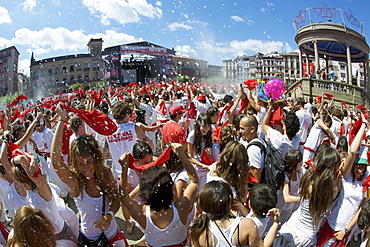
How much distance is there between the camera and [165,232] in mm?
2119

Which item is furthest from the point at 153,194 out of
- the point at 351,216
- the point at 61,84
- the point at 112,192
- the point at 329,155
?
the point at 61,84

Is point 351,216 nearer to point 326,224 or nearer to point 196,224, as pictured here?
point 326,224

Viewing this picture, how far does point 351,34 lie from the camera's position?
70.0ft

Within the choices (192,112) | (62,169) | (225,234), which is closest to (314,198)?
(225,234)

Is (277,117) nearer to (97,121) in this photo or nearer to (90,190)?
(97,121)

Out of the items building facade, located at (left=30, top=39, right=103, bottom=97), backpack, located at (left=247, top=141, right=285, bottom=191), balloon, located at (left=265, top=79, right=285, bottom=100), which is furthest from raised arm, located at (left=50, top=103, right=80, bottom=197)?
building facade, located at (left=30, top=39, right=103, bottom=97)

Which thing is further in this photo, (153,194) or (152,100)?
(152,100)

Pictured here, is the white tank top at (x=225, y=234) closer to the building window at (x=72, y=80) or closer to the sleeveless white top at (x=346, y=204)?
the sleeveless white top at (x=346, y=204)

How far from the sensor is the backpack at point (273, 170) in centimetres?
296

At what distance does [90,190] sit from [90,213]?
0.19m

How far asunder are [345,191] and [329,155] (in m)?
0.37

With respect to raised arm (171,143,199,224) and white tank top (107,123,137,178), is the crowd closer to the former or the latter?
raised arm (171,143,199,224)

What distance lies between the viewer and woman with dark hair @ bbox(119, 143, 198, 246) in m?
2.05

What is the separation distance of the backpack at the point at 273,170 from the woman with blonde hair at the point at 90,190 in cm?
159
